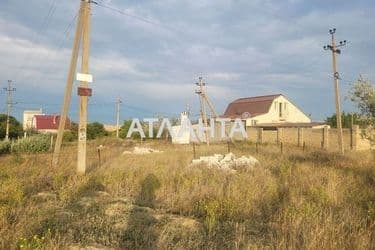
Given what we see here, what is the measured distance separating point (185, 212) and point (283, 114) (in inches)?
2108

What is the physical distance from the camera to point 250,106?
206ft

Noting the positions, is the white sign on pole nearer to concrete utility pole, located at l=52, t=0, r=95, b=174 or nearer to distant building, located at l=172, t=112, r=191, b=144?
concrete utility pole, located at l=52, t=0, r=95, b=174

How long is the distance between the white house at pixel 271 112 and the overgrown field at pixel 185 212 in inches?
1748

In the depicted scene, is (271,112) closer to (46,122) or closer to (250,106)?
(250,106)

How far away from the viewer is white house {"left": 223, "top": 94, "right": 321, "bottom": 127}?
5772cm

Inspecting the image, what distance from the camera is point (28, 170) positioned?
14.3m

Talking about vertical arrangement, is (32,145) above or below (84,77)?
below

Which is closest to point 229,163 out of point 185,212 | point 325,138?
point 185,212

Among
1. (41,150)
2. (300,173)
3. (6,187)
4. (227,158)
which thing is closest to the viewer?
(6,187)

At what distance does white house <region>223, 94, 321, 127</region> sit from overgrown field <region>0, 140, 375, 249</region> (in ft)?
146

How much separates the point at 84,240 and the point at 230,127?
45305 mm

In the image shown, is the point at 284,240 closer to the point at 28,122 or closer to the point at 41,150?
the point at 41,150

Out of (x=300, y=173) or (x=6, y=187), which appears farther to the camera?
(x=300, y=173)

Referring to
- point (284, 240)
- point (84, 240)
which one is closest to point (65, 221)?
point (84, 240)
